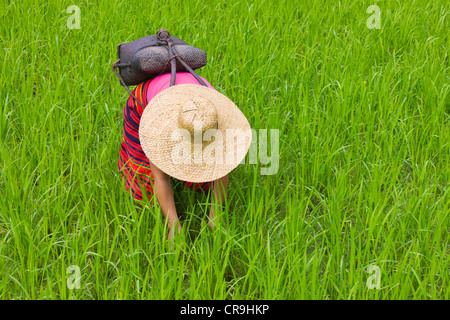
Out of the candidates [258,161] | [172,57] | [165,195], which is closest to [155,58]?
[172,57]

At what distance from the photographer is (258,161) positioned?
6.43ft

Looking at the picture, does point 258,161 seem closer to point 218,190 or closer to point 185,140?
point 218,190

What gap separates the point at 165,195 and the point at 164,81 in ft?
1.30

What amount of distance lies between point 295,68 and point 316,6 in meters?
0.91

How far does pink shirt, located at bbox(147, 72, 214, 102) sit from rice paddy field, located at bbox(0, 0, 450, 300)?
383mm

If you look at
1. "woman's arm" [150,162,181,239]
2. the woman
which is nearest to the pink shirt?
the woman

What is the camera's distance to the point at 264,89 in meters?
2.39

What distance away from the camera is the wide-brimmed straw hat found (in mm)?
1405

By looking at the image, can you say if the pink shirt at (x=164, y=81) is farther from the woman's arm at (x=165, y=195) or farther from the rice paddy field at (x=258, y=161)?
the rice paddy field at (x=258, y=161)

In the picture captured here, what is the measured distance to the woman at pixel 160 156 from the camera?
1435mm

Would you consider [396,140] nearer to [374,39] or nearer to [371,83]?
[371,83]

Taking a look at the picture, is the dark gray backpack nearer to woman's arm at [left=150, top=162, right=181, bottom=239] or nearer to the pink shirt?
the pink shirt
